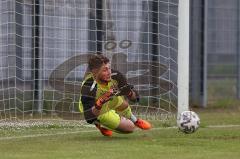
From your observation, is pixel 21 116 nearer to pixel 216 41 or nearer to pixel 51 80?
pixel 51 80

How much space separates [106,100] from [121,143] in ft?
3.08

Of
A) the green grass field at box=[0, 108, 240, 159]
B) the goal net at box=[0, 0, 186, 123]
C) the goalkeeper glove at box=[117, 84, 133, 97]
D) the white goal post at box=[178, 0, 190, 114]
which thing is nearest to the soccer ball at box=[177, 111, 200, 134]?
the green grass field at box=[0, 108, 240, 159]

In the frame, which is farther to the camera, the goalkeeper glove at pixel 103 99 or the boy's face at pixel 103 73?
the boy's face at pixel 103 73

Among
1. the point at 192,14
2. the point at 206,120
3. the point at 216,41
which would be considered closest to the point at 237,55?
the point at 216,41

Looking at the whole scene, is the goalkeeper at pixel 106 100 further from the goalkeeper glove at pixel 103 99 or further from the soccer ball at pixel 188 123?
the soccer ball at pixel 188 123

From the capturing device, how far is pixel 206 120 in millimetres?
14203

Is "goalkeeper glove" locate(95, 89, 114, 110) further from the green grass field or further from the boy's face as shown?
the green grass field

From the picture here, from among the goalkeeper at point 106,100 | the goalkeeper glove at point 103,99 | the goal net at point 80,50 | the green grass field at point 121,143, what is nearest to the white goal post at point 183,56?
the goal net at point 80,50

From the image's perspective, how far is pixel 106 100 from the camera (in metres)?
11.1

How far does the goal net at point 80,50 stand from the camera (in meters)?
13.0

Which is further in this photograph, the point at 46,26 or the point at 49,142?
the point at 46,26

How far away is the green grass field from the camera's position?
9.07 m

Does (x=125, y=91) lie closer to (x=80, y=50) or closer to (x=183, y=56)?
(x=183, y=56)

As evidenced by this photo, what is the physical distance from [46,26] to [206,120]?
3.13 m
